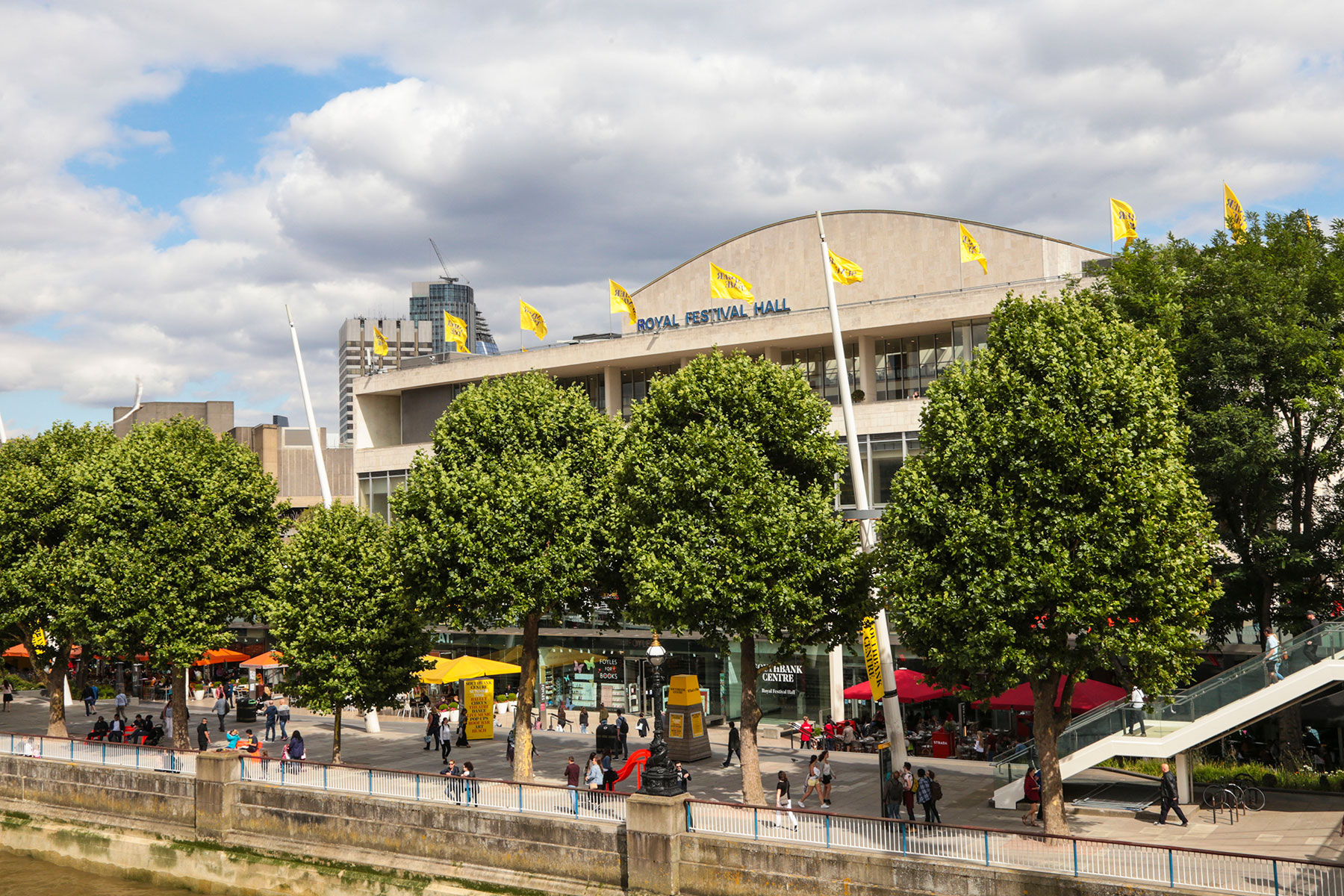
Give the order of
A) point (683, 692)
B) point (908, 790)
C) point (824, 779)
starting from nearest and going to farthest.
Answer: point (908, 790), point (824, 779), point (683, 692)

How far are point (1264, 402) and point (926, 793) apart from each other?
15038 mm

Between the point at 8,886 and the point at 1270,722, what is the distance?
37.2 m

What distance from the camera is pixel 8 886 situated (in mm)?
31047

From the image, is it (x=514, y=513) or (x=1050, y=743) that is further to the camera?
(x=514, y=513)

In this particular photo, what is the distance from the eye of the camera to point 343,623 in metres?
31.8

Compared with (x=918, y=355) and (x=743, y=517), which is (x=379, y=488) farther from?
(x=743, y=517)

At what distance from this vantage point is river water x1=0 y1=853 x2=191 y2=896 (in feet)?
99.3

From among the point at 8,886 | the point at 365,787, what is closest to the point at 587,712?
the point at 365,787

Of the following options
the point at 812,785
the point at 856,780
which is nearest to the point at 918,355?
the point at 856,780

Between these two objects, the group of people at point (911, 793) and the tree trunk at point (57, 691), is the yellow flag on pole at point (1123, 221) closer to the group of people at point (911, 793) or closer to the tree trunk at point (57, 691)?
the group of people at point (911, 793)

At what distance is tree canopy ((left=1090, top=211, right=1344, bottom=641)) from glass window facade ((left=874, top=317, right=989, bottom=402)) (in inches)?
419

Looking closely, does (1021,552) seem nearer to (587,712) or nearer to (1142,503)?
(1142,503)

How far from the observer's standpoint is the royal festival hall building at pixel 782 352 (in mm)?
41469

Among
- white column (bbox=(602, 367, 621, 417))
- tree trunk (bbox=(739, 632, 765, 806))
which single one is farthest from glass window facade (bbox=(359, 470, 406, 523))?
tree trunk (bbox=(739, 632, 765, 806))
